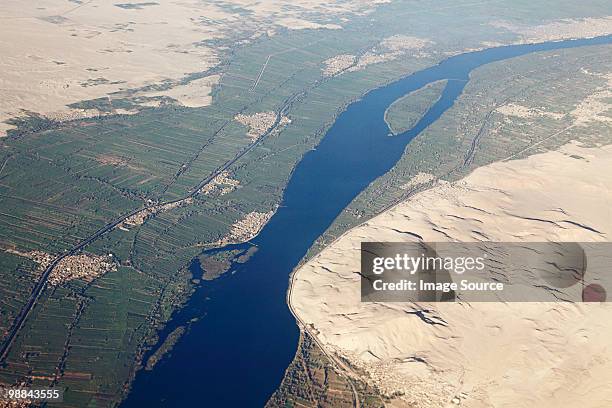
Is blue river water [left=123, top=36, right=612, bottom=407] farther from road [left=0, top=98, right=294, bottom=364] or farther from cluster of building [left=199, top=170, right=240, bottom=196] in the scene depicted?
road [left=0, top=98, right=294, bottom=364]

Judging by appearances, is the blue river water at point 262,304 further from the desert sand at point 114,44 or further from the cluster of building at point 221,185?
the desert sand at point 114,44

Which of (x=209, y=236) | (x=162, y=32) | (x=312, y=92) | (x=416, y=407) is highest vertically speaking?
(x=162, y=32)

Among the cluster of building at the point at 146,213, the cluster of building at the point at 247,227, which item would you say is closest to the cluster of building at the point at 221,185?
the cluster of building at the point at 146,213

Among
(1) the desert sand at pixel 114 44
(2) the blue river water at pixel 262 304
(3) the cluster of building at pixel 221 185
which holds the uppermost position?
(1) the desert sand at pixel 114 44

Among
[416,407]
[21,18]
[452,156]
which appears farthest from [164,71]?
[416,407]

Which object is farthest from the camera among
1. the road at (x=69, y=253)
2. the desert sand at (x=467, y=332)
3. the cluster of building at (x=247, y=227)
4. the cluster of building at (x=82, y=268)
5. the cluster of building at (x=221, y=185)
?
the cluster of building at (x=221, y=185)

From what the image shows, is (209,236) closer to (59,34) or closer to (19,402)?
(19,402)
